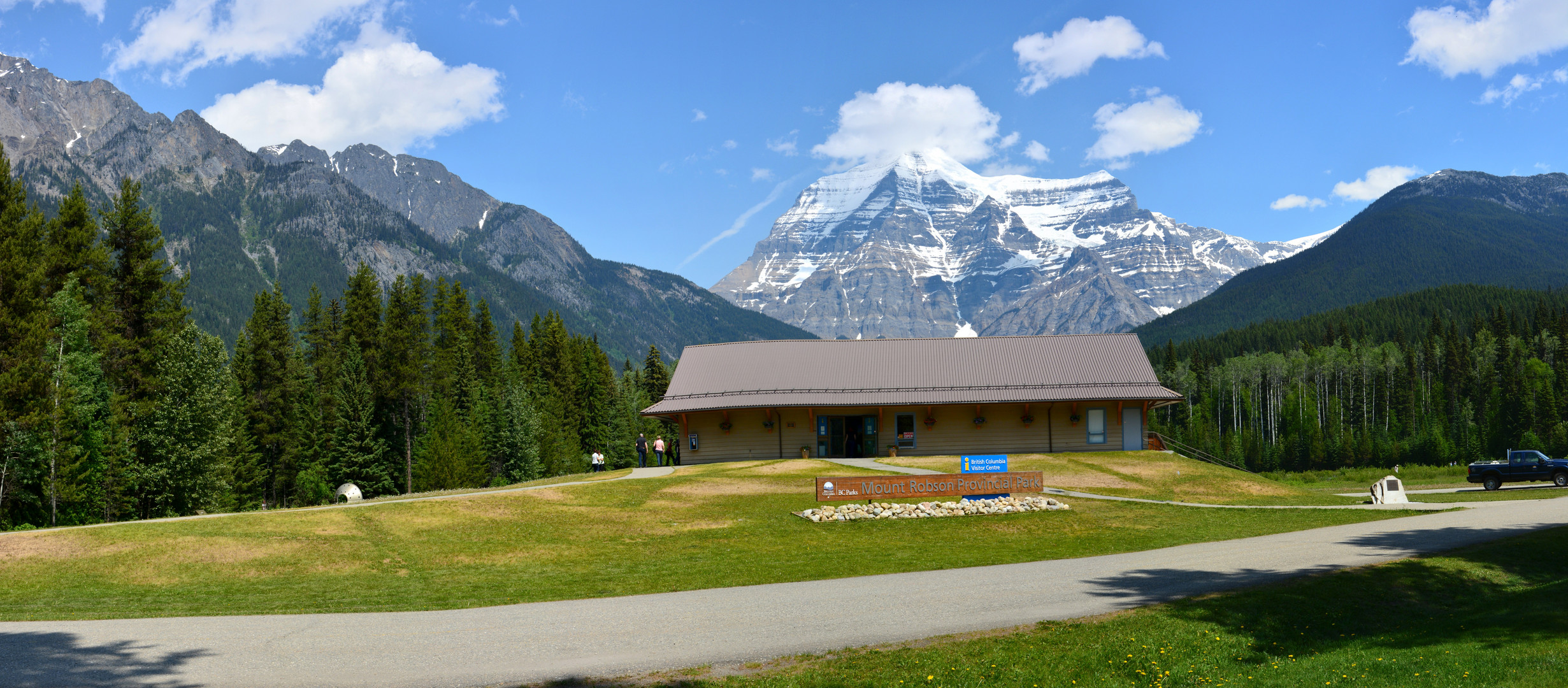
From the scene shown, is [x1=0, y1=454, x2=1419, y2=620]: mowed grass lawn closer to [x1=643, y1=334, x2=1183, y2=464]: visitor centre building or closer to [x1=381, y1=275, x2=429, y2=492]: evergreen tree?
[x1=643, y1=334, x2=1183, y2=464]: visitor centre building

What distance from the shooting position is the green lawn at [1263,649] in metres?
10.8

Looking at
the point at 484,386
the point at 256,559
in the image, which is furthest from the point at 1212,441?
the point at 256,559

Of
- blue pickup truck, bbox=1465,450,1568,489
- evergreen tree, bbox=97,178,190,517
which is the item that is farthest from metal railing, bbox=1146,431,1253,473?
evergreen tree, bbox=97,178,190,517

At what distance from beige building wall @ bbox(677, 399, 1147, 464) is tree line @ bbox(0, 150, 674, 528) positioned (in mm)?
20507

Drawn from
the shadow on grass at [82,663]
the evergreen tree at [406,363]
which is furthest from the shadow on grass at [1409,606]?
the evergreen tree at [406,363]

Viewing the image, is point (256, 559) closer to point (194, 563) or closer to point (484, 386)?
point (194, 563)

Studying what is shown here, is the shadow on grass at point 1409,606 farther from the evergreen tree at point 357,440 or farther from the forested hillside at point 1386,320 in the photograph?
the forested hillside at point 1386,320

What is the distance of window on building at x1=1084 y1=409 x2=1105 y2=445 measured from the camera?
4769cm

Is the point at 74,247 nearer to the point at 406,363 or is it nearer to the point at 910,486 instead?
the point at 406,363

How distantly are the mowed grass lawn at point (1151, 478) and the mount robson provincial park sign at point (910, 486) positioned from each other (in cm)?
563

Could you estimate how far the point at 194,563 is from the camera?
20.7m

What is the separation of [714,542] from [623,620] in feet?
34.5

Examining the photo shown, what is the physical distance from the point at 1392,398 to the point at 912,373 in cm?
10124

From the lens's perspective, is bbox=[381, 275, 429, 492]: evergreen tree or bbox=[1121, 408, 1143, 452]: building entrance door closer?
bbox=[1121, 408, 1143, 452]: building entrance door
